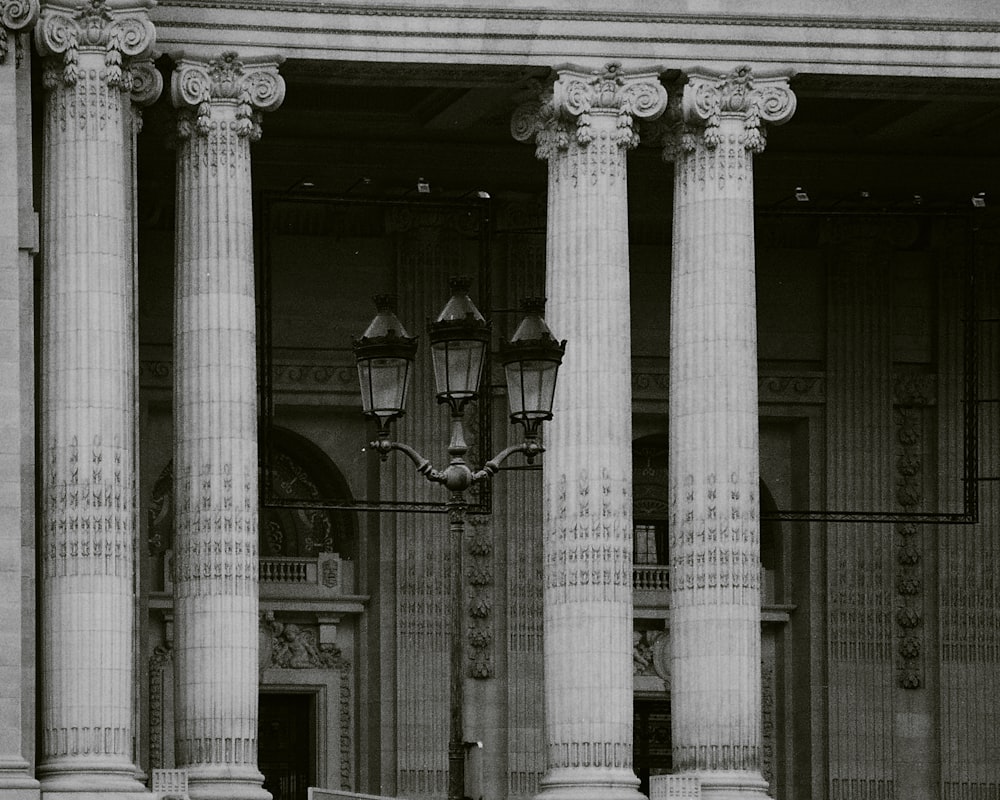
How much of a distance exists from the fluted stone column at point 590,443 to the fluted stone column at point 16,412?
7.70m

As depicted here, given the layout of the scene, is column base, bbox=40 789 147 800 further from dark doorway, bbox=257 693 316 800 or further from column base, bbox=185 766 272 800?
dark doorway, bbox=257 693 316 800

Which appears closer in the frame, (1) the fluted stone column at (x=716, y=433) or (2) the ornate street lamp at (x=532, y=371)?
(2) the ornate street lamp at (x=532, y=371)

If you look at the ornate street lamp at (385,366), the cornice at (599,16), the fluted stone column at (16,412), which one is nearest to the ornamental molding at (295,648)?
the fluted stone column at (16,412)

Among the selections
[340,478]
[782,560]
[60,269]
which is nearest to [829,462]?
[782,560]

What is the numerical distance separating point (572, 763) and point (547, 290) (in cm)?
656

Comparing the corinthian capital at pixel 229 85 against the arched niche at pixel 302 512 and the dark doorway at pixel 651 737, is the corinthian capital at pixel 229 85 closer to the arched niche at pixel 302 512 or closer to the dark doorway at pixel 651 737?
the arched niche at pixel 302 512

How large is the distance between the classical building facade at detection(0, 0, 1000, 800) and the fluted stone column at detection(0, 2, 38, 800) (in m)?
0.07

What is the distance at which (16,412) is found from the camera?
43125 mm

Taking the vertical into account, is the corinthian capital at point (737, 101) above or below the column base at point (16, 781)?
above

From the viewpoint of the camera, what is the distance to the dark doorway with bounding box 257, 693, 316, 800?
54312 millimetres

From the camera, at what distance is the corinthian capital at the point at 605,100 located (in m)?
47.8

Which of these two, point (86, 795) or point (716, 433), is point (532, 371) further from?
point (716, 433)

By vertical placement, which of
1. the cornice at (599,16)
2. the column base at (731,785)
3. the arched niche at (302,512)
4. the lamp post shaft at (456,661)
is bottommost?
the column base at (731,785)

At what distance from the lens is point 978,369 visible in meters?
57.2
